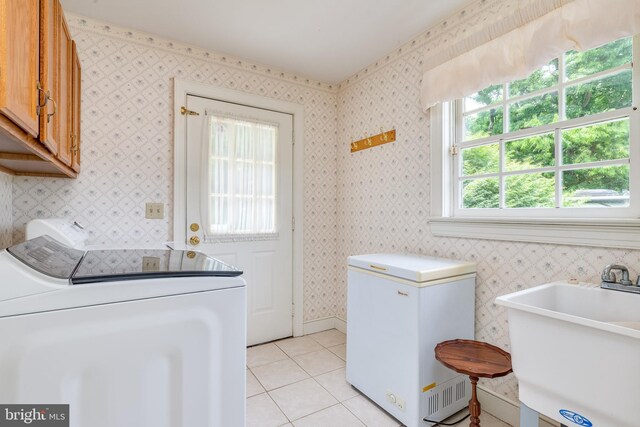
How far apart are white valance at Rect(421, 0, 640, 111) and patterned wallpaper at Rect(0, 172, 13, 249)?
8.40ft

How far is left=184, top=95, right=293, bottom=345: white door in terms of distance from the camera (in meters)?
2.43

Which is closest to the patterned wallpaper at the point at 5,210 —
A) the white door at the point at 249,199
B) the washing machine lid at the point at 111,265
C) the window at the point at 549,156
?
the washing machine lid at the point at 111,265

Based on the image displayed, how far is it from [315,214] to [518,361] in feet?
6.94

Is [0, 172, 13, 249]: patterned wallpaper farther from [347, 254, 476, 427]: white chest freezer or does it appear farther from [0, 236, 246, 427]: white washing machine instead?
[347, 254, 476, 427]: white chest freezer

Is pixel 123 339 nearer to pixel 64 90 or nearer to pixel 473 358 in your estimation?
pixel 64 90

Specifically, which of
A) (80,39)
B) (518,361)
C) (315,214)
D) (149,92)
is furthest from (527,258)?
(80,39)

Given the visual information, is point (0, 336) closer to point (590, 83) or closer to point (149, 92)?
point (149, 92)

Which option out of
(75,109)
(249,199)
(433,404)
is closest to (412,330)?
(433,404)

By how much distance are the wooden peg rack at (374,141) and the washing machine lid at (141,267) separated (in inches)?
73.1

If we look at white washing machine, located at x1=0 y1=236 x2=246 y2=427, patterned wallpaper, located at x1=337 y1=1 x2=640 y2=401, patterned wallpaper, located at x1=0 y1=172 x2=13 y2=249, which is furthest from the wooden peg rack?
patterned wallpaper, located at x1=0 y1=172 x2=13 y2=249

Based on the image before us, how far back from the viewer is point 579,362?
95 centimetres

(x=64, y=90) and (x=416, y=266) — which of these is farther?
(x=416, y=266)

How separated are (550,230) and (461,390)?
101cm

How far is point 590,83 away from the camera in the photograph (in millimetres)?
1522
